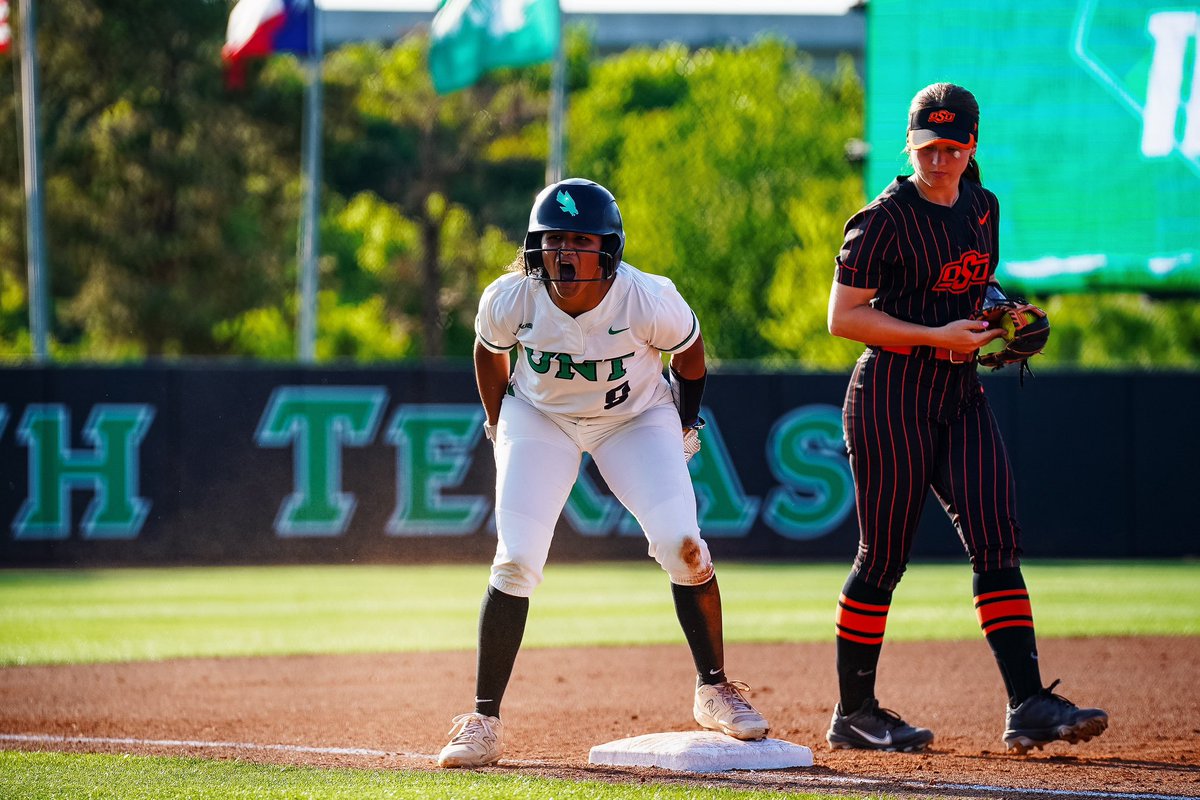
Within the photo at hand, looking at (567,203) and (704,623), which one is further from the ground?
(567,203)

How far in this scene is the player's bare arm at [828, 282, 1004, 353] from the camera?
4496 millimetres

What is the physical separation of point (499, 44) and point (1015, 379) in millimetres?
6640

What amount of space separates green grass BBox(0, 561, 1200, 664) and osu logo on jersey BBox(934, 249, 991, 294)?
4.42 meters

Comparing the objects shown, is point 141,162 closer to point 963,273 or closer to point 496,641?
point 496,641

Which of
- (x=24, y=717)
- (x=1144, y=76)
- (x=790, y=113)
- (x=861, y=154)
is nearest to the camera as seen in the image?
(x=24, y=717)

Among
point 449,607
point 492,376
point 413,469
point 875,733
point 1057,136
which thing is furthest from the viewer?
point 413,469

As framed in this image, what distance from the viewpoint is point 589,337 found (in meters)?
4.48

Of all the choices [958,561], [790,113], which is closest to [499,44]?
[958,561]

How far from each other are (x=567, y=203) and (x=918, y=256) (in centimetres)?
106

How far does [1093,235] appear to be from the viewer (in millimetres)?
11156

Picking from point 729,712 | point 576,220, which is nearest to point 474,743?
point 729,712

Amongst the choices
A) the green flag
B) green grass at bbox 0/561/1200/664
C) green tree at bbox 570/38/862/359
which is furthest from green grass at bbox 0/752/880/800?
green tree at bbox 570/38/862/359

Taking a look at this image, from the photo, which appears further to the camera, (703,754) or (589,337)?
(589,337)

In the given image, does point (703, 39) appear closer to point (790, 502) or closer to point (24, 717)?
point (790, 502)
